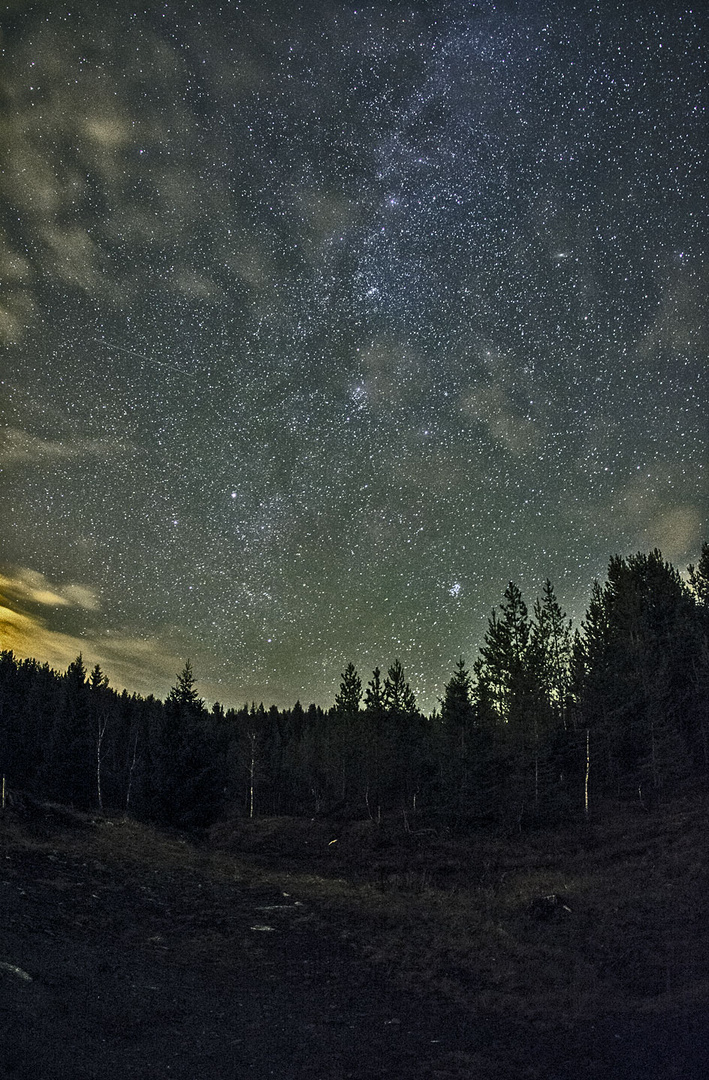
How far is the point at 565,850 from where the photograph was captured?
30.7 m

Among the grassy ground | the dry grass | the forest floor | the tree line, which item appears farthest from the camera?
the tree line

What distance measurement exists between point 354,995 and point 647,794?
107 ft

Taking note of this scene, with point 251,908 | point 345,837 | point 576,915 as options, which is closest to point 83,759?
point 345,837

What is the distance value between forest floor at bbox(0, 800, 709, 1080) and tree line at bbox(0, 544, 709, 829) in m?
9.45

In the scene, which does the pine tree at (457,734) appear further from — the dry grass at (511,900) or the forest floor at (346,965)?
the forest floor at (346,965)

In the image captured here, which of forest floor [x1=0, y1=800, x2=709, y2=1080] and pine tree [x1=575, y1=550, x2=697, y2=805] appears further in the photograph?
pine tree [x1=575, y1=550, x2=697, y2=805]

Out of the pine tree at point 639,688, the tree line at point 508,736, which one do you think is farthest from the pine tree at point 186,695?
the pine tree at point 639,688

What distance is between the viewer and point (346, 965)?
1487 centimetres

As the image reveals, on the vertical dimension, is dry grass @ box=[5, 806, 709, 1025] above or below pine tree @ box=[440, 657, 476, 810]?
below

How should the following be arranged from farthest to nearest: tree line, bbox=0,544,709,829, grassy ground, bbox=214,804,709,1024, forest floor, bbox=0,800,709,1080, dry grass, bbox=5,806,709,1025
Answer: tree line, bbox=0,544,709,829
dry grass, bbox=5,806,709,1025
grassy ground, bbox=214,804,709,1024
forest floor, bbox=0,800,709,1080

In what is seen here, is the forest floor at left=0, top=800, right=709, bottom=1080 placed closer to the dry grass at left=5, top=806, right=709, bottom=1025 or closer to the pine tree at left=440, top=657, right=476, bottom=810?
the dry grass at left=5, top=806, right=709, bottom=1025

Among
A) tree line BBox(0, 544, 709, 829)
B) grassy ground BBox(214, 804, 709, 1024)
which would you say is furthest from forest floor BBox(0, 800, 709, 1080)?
tree line BBox(0, 544, 709, 829)

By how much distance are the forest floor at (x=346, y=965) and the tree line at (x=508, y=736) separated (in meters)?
9.45

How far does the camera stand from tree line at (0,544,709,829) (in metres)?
37.7
